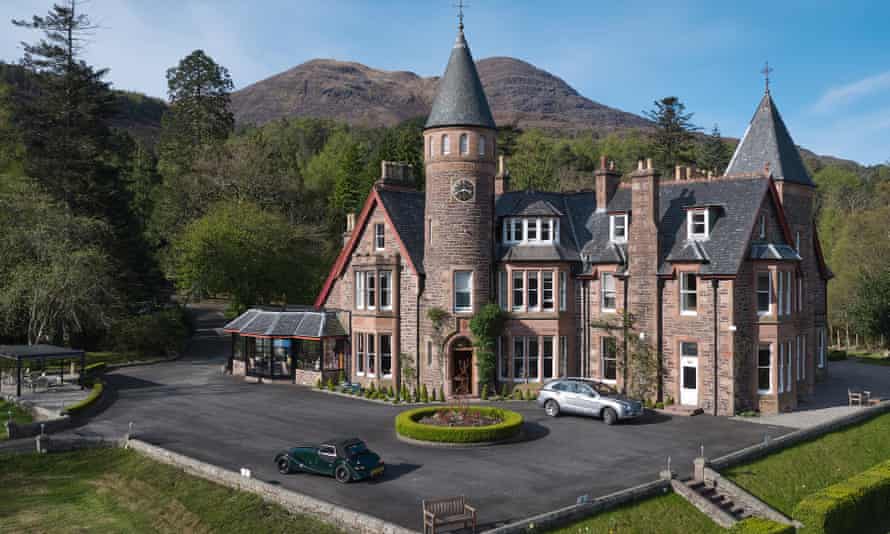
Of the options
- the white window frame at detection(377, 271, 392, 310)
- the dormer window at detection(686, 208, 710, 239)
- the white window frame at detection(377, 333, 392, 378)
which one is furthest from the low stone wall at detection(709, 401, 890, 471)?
the white window frame at detection(377, 271, 392, 310)

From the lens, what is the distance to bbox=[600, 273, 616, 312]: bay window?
112 feet

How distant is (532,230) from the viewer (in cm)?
3516

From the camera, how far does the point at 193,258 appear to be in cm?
4641

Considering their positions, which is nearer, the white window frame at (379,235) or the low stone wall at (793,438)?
the low stone wall at (793,438)

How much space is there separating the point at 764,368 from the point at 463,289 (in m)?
13.8

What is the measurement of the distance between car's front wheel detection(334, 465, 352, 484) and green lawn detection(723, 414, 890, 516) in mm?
11373

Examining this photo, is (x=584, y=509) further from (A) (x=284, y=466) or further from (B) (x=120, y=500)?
(B) (x=120, y=500)

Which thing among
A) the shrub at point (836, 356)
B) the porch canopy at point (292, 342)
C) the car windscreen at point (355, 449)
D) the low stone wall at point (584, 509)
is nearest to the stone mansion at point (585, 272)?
the porch canopy at point (292, 342)

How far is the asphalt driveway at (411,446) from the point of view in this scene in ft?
63.1

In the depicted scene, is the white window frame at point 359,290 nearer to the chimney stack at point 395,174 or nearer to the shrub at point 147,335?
the chimney stack at point 395,174

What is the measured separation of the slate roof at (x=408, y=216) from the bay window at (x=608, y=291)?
883 cm

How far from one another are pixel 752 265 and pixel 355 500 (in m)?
21.0

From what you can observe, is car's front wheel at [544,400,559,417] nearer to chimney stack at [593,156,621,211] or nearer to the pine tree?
chimney stack at [593,156,621,211]

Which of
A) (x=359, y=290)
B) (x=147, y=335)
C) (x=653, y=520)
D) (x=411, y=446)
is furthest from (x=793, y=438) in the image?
(x=147, y=335)
